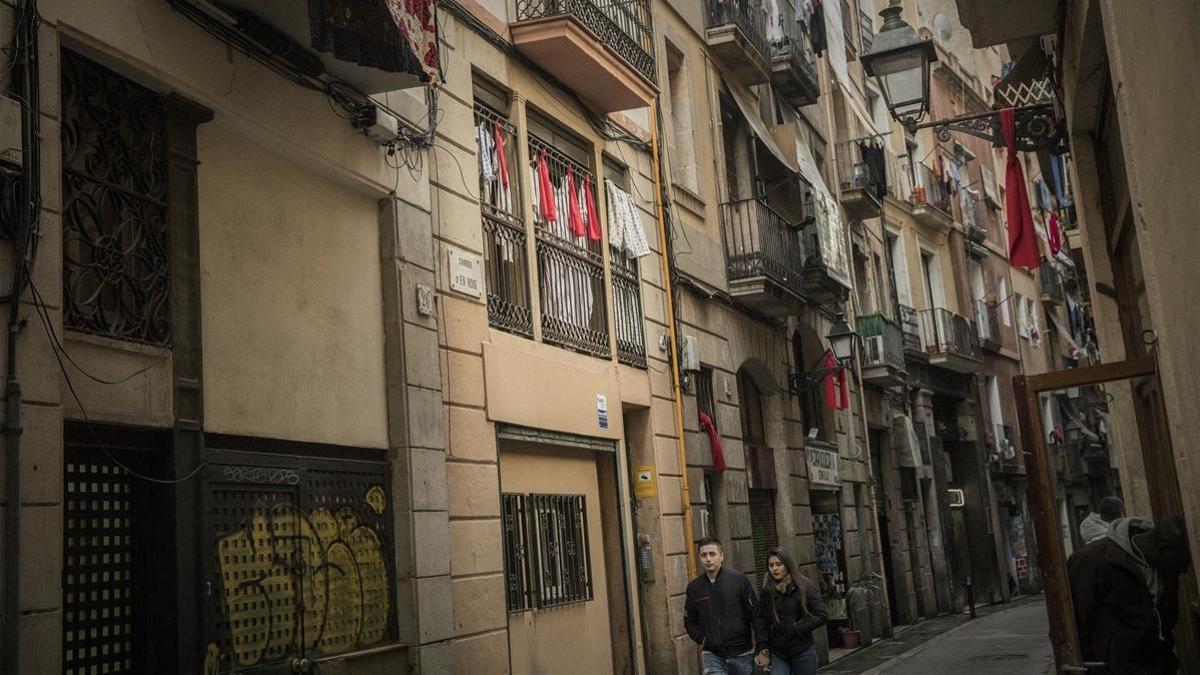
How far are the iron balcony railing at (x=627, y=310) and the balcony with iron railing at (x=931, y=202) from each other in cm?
1735

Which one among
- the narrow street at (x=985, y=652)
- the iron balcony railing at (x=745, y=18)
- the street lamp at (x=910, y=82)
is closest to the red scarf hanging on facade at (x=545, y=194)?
the street lamp at (x=910, y=82)

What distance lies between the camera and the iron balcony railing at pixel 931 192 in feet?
101

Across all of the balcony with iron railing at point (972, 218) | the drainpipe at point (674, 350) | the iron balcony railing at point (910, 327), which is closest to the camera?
the drainpipe at point (674, 350)

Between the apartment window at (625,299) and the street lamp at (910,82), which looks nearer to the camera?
the street lamp at (910,82)

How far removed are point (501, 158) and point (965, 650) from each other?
1122cm

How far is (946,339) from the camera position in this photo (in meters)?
30.4

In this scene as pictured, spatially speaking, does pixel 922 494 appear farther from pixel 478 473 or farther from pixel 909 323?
pixel 478 473

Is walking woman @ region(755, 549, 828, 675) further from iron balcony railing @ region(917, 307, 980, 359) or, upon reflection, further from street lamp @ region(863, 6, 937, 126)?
iron balcony railing @ region(917, 307, 980, 359)

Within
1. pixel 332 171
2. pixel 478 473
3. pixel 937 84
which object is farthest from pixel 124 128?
pixel 937 84

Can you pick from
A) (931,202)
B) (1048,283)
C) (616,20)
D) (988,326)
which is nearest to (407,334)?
(616,20)

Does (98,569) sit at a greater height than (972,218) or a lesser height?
lesser

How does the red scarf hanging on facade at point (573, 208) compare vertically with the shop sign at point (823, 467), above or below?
above

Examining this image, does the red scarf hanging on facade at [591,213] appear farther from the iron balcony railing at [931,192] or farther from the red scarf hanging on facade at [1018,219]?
the iron balcony railing at [931,192]

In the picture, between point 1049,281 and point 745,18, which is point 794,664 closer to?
point 745,18
